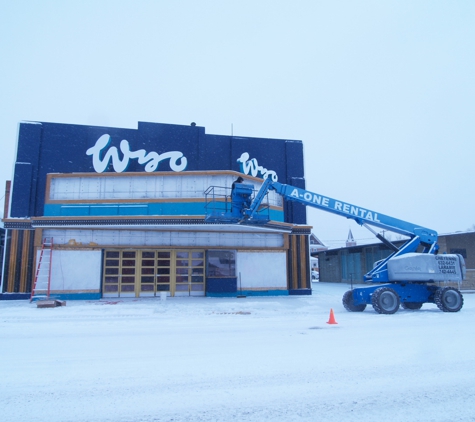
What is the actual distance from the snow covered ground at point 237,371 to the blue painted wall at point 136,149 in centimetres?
1211

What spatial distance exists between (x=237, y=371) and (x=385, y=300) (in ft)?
31.7

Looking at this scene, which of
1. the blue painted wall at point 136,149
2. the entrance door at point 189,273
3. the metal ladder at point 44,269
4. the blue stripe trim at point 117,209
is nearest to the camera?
the metal ladder at point 44,269

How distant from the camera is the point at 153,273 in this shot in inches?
840

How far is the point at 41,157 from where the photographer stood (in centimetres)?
2272

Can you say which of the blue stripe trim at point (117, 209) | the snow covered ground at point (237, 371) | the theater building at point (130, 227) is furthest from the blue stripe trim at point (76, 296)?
the snow covered ground at point (237, 371)

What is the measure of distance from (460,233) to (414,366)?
79.9ft

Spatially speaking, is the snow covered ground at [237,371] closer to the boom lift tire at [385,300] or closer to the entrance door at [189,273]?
the boom lift tire at [385,300]

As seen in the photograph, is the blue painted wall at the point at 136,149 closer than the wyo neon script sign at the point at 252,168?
Yes

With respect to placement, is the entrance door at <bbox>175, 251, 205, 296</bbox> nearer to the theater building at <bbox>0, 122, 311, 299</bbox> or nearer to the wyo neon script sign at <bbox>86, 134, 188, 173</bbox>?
the theater building at <bbox>0, 122, 311, 299</bbox>

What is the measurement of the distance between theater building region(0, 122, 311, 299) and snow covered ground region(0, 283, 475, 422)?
330 inches

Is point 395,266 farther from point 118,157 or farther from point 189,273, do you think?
point 118,157

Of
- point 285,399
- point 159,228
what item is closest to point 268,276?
point 159,228

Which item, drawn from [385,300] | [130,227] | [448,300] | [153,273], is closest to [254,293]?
[153,273]

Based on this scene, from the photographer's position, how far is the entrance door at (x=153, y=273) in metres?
21.0
